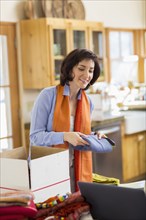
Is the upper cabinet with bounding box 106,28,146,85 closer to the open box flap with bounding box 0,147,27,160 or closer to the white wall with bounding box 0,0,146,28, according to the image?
the white wall with bounding box 0,0,146,28

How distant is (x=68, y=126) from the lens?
256 cm

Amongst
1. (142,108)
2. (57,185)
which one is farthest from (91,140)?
(142,108)

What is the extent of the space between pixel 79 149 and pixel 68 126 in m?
0.16

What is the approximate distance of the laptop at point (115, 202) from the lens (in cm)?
143

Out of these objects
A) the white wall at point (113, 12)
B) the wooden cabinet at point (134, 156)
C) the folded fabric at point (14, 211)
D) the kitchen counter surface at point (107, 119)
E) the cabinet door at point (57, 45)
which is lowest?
the wooden cabinet at point (134, 156)

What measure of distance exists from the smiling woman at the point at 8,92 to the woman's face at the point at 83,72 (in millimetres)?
2296

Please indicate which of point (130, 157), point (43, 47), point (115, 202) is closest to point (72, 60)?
point (115, 202)

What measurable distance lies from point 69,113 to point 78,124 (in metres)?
0.08

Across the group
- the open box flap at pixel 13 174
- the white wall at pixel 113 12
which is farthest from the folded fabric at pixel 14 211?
the white wall at pixel 113 12

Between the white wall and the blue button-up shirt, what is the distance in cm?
248

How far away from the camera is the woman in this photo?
2.45 metres

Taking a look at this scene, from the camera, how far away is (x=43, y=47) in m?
4.76

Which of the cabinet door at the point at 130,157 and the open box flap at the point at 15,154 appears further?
the cabinet door at the point at 130,157

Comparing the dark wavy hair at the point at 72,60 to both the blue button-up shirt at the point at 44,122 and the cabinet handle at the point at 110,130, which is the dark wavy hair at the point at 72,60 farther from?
the cabinet handle at the point at 110,130
